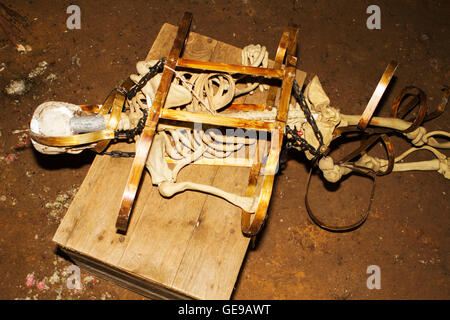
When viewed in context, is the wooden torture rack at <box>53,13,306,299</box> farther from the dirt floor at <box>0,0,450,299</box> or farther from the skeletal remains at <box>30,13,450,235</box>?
the dirt floor at <box>0,0,450,299</box>

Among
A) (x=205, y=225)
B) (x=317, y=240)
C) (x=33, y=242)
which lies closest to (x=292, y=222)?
(x=317, y=240)

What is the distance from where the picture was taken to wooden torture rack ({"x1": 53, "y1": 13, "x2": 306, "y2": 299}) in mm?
2213

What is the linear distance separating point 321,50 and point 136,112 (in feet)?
7.10

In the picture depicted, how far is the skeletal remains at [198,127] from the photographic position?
86.4 inches

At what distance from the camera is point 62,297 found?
294cm

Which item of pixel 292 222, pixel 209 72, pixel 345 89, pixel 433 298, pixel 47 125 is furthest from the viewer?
pixel 345 89

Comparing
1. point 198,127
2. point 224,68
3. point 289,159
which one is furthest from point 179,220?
point 289,159

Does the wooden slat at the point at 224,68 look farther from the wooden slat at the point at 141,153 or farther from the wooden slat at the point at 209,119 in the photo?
the wooden slat at the point at 209,119

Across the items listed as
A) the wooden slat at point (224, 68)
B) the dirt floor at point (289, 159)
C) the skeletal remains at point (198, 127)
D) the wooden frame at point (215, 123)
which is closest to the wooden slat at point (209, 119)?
the wooden frame at point (215, 123)

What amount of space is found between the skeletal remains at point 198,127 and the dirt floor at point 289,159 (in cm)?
78

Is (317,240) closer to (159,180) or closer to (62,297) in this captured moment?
(159,180)

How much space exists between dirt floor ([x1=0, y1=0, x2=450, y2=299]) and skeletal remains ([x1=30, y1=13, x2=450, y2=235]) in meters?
0.78
